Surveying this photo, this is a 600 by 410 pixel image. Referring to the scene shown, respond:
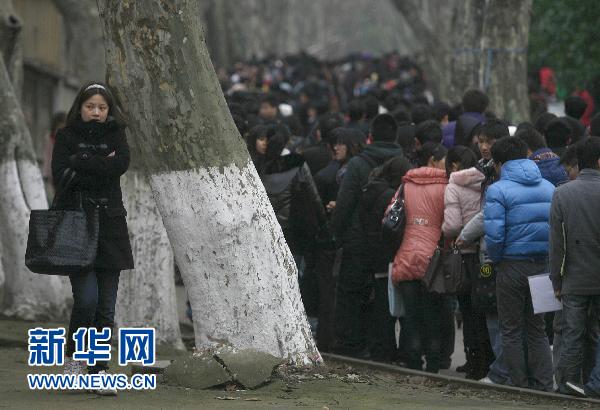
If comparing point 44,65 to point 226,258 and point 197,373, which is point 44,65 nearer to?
point 226,258

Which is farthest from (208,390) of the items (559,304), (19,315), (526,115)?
(526,115)

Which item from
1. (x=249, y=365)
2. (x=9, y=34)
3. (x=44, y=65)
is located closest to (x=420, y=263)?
(x=249, y=365)

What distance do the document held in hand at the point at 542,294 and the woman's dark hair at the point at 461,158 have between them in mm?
1445

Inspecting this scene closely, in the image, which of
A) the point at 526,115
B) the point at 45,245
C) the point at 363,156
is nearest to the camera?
the point at 45,245

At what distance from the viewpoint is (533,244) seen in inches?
412

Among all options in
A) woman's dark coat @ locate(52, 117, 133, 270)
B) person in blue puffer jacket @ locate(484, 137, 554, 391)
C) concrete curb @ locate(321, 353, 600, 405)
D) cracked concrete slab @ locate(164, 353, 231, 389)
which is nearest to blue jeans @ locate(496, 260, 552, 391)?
person in blue puffer jacket @ locate(484, 137, 554, 391)

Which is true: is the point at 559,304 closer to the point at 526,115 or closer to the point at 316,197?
the point at 316,197

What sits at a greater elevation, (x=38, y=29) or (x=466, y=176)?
(x=38, y=29)

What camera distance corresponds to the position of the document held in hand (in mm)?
10289

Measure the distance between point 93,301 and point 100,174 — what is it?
73 centimetres

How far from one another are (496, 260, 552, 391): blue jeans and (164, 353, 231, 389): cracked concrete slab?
212cm

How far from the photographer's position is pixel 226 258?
31.9 feet

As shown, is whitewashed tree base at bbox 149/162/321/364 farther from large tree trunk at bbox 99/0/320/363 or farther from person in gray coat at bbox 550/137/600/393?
person in gray coat at bbox 550/137/600/393

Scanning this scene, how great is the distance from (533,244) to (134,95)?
2.81m
